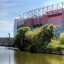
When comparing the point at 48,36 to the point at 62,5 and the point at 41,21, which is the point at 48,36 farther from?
the point at 41,21

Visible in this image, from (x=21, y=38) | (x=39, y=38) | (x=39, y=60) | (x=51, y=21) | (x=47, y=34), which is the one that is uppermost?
(x=51, y=21)

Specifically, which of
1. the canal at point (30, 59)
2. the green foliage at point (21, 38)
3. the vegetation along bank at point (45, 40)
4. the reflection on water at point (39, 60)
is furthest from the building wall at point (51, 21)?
the reflection on water at point (39, 60)

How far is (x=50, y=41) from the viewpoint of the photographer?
52.8 m

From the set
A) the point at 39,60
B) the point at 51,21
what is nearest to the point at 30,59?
the point at 39,60

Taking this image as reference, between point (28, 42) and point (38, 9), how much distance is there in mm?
31422

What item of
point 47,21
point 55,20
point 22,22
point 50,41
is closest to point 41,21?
point 47,21

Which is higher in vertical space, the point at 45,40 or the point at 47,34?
the point at 47,34

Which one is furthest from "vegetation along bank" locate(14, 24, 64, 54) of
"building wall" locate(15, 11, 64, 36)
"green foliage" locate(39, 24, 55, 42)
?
"building wall" locate(15, 11, 64, 36)

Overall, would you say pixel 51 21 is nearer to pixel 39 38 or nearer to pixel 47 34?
pixel 39 38

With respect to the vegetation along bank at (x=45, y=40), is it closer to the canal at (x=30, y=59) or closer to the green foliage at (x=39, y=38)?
the green foliage at (x=39, y=38)

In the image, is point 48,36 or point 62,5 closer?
point 48,36

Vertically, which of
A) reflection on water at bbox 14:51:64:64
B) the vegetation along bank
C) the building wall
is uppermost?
the building wall

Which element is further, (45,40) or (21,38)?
(21,38)

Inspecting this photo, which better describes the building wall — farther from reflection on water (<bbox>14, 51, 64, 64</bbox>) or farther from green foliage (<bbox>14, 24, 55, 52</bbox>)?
reflection on water (<bbox>14, 51, 64, 64</bbox>)
